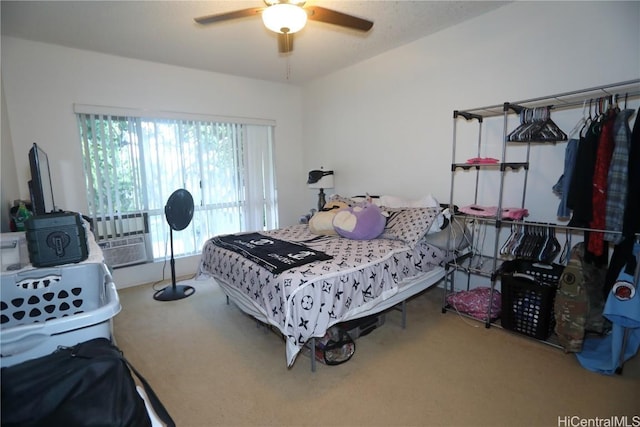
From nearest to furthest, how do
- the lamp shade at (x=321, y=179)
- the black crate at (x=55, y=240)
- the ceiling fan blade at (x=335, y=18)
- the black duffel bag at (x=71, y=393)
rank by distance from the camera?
the black duffel bag at (x=71, y=393), the black crate at (x=55, y=240), the ceiling fan blade at (x=335, y=18), the lamp shade at (x=321, y=179)

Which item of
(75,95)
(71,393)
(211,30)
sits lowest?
(71,393)

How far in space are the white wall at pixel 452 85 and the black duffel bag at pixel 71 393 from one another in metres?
3.09

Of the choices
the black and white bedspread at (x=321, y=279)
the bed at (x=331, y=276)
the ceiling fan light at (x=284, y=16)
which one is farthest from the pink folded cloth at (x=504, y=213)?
the ceiling fan light at (x=284, y=16)

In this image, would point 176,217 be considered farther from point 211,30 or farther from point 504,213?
Answer: point 504,213

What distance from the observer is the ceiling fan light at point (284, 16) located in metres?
1.80

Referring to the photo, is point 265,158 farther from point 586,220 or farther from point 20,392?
point 20,392

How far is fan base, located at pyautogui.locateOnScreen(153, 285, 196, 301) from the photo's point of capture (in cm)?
339

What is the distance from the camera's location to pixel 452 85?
3.15 meters

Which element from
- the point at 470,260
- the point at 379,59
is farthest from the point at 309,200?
the point at 470,260

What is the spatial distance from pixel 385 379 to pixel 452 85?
9.13 feet

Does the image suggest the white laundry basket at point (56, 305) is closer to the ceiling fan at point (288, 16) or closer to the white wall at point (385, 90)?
the ceiling fan at point (288, 16)

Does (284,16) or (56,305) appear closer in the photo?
(56,305)

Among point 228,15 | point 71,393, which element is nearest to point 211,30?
point 228,15

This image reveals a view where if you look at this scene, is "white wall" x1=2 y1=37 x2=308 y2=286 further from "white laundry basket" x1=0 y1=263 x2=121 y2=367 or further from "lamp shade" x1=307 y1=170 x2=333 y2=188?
"white laundry basket" x1=0 y1=263 x2=121 y2=367
